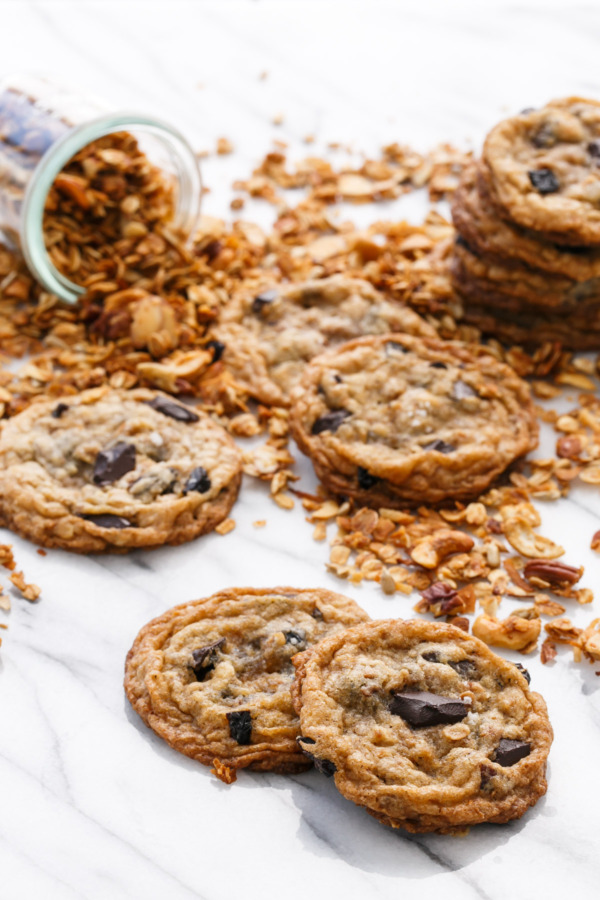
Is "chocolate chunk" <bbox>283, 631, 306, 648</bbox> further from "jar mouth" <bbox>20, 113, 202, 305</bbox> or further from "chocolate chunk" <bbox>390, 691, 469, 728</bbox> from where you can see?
"jar mouth" <bbox>20, 113, 202, 305</bbox>

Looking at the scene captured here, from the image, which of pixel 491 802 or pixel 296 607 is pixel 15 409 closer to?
pixel 296 607

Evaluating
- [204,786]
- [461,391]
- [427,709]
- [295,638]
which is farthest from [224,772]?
[461,391]

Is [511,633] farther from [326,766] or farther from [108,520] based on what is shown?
[108,520]

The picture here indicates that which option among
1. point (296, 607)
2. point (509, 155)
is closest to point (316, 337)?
point (509, 155)

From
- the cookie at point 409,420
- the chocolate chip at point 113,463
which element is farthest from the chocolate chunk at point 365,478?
the chocolate chip at point 113,463

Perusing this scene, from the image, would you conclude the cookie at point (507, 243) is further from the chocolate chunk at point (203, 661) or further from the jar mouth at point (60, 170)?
the chocolate chunk at point (203, 661)
